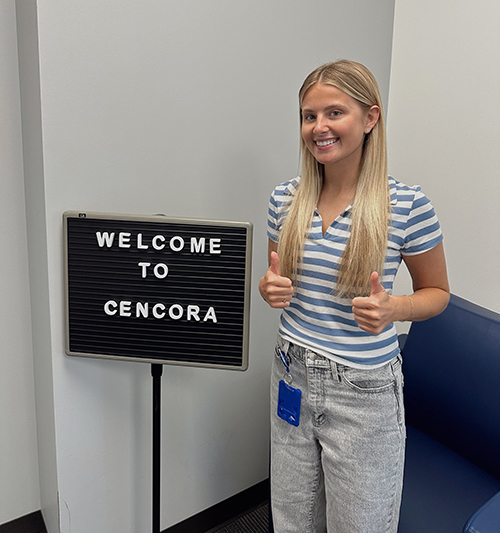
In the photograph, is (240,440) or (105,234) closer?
(105,234)

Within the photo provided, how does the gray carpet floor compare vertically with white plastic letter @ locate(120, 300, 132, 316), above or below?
below

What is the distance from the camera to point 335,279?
108 cm

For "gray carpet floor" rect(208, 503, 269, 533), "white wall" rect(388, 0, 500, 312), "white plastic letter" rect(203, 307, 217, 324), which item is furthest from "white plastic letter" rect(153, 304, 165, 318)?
"white wall" rect(388, 0, 500, 312)

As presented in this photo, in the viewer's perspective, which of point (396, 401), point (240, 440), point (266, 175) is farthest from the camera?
point (240, 440)

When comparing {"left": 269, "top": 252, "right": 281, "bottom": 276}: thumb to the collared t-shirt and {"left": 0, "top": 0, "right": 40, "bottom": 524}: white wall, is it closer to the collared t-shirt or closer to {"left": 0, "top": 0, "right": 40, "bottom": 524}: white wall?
the collared t-shirt

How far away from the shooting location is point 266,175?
5.40 ft

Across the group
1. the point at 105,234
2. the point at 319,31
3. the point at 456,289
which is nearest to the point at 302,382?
the point at 105,234

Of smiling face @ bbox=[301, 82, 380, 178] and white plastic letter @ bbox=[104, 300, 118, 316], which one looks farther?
white plastic letter @ bbox=[104, 300, 118, 316]

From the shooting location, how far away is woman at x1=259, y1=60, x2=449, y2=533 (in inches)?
41.3

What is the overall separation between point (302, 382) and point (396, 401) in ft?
0.67

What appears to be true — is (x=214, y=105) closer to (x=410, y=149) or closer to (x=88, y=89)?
(x=88, y=89)

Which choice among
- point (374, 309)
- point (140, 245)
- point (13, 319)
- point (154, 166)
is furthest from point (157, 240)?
point (13, 319)

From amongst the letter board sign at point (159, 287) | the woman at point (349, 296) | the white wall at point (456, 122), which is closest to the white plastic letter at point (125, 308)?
the letter board sign at point (159, 287)

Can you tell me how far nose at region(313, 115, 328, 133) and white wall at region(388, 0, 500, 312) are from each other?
3.02 feet
